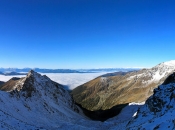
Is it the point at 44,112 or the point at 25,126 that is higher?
the point at 25,126

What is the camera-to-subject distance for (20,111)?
56312 mm

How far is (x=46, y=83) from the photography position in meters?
108

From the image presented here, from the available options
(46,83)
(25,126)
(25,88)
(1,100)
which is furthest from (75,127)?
(46,83)

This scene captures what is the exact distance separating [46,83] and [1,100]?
55694 millimetres

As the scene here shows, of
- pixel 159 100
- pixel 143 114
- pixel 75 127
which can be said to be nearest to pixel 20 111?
pixel 75 127

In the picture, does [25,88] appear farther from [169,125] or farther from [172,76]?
[169,125]

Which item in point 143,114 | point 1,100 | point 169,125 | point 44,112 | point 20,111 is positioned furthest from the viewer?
point 44,112

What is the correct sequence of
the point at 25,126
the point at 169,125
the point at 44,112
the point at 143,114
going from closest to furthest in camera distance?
the point at 169,125 < the point at 25,126 < the point at 143,114 < the point at 44,112

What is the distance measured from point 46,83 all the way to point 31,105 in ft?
128

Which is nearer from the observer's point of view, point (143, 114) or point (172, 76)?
point (143, 114)

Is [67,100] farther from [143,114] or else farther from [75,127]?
[143,114]

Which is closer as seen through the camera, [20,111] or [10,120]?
[10,120]

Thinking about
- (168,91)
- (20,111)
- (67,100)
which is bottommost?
(67,100)

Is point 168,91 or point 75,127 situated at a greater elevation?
point 168,91
